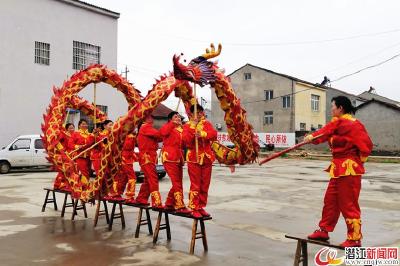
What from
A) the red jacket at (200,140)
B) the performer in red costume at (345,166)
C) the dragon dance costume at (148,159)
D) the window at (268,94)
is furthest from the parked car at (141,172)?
the window at (268,94)

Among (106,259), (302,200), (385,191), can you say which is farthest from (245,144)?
(385,191)

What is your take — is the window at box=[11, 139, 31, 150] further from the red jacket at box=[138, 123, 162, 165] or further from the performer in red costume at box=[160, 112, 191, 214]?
the performer in red costume at box=[160, 112, 191, 214]

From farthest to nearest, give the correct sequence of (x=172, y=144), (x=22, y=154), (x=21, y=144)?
(x=21, y=144)
(x=22, y=154)
(x=172, y=144)

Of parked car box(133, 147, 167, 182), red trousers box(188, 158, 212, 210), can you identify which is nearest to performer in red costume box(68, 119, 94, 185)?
red trousers box(188, 158, 212, 210)

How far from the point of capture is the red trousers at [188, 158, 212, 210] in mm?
6277

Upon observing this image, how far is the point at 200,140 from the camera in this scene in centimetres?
638

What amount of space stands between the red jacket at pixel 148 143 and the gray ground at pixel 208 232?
1.26m

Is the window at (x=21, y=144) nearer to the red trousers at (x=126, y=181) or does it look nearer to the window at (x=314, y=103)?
the red trousers at (x=126, y=181)

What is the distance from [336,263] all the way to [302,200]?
5.56m

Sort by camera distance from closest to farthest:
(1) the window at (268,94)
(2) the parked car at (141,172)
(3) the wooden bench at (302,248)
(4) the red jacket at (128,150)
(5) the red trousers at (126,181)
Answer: (3) the wooden bench at (302,248) < (5) the red trousers at (126,181) < (4) the red jacket at (128,150) < (2) the parked car at (141,172) < (1) the window at (268,94)

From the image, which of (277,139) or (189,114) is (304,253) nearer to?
(189,114)

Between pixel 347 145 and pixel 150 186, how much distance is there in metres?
3.37

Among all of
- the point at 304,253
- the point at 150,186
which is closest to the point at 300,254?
the point at 304,253

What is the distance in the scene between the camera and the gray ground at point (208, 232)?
232 inches
